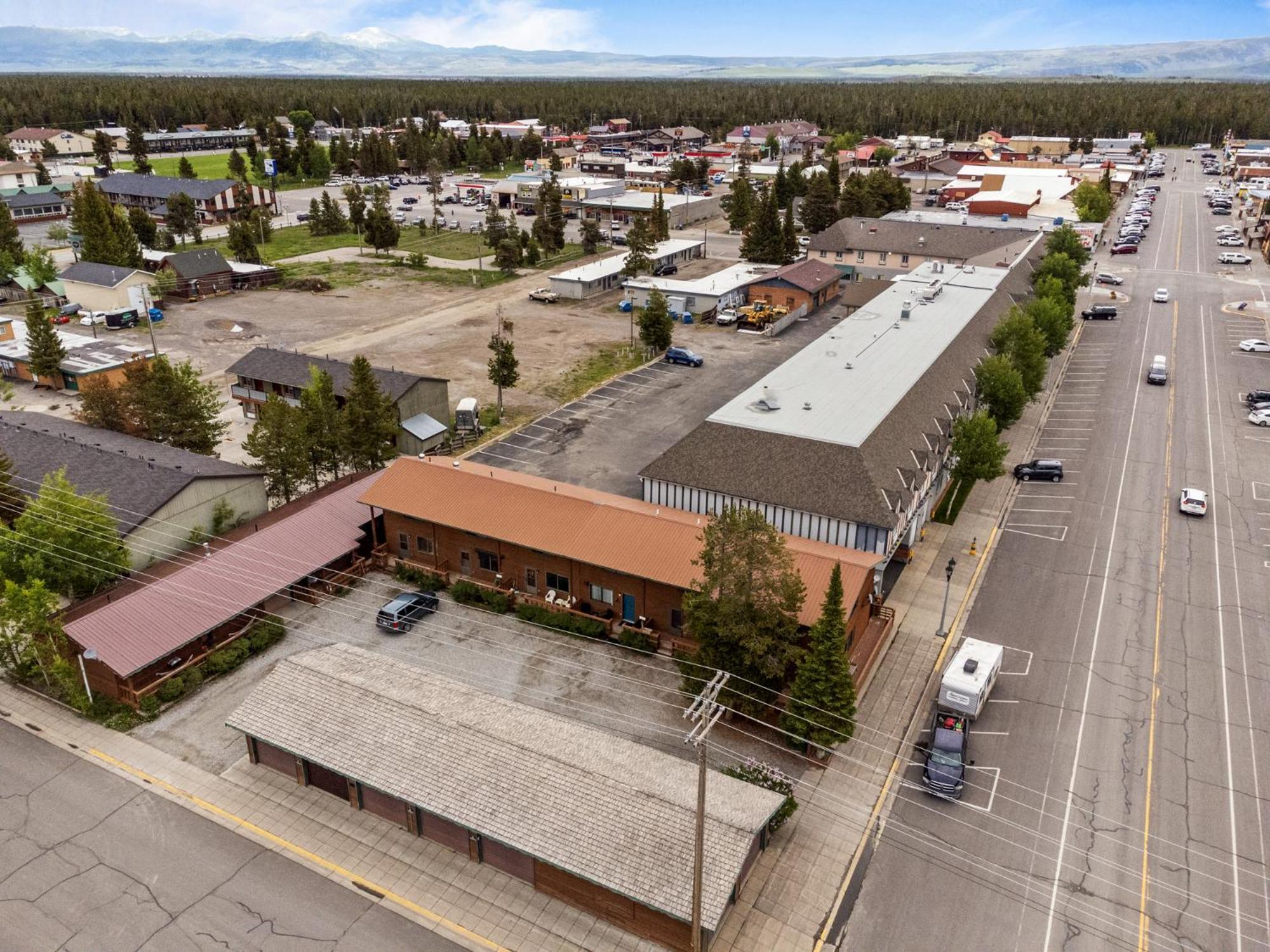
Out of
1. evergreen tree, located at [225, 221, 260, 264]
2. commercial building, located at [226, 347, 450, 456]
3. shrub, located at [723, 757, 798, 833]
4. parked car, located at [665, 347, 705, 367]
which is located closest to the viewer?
shrub, located at [723, 757, 798, 833]

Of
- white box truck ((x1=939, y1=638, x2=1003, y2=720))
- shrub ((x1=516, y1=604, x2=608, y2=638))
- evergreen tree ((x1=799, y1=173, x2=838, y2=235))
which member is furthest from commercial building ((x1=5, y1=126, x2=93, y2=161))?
white box truck ((x1=939, y1=638, x2=1003, y2=720))

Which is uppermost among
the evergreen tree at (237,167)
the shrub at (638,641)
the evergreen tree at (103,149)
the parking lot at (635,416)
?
the evergreen tree at (103,149)

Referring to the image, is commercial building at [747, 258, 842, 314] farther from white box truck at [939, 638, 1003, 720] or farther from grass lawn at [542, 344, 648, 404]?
white box truck at [939, 638, 1003, 720]

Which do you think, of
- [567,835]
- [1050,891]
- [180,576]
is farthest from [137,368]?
[1050,891]

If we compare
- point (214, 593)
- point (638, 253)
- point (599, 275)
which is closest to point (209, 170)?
point (599, 275)

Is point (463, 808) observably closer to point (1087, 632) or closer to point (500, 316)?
point (1087, 632)

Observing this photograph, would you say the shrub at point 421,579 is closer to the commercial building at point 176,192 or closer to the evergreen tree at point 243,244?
the evergreen tree at point 243,244

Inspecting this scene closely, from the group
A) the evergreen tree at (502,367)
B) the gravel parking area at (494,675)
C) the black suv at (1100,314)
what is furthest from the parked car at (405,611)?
the black suv at (1100,314)
